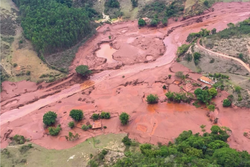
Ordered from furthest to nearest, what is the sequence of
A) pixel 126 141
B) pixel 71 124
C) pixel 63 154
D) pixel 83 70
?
pixel 83 70
pixel 71 124
pixel 63 154
pixel 126 141

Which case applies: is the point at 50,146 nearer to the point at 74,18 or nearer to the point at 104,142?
the point at 104,142

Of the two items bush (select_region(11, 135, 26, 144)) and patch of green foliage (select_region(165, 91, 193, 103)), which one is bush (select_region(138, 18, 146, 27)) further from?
bush (select_region(11, 135, 26, 144))

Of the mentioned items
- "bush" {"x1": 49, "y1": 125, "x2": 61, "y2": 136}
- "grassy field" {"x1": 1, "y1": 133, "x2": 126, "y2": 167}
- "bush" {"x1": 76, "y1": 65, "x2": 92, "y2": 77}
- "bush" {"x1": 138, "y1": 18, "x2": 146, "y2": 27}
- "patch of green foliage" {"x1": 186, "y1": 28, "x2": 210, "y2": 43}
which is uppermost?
"bush" {"x1": 138, "y1": 18, "x2": 146, "y2": 27}

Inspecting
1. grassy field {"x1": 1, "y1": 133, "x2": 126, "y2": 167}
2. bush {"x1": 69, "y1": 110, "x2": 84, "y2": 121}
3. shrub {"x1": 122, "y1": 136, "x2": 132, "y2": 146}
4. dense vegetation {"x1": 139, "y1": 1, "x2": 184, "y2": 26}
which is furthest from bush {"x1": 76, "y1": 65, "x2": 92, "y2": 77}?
dense vegetation {"x1": 139, "y1": 1, "x2": 184, "y2": 26}

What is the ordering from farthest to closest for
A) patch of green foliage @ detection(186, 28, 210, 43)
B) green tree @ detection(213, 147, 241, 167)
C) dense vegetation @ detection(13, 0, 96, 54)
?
patch of green foliage @ detection(186, 28, 210, 43) → dense vegetation @ detection(13, 0, 96, 54) → green tree @ detection(213, 147, 241, 167)

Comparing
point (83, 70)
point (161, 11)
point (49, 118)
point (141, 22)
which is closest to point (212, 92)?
point (83, 70)

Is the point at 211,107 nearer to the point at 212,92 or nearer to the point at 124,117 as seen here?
the point at 212,92
